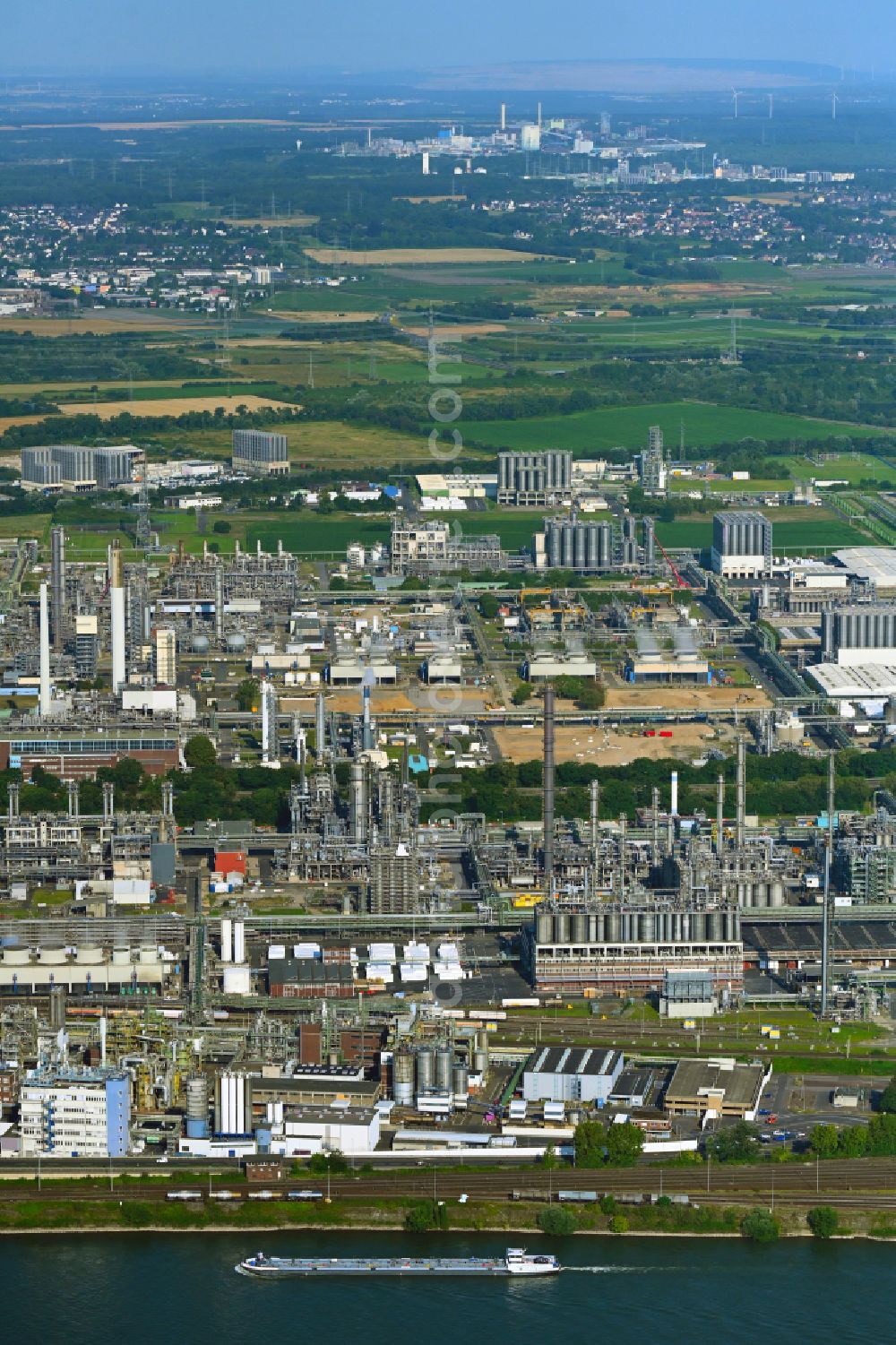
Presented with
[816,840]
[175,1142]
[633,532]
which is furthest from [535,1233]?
[633,532]

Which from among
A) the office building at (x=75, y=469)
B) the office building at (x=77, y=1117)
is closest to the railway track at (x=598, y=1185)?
the office building at (x=77, y=1117)

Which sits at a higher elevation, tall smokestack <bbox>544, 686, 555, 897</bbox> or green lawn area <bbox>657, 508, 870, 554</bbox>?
tall smokestack <bbox>544, 686, 555, 897</bbox>

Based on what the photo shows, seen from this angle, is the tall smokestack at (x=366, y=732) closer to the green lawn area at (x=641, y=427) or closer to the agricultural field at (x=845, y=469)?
the agricultural field at (x=845, y=469)

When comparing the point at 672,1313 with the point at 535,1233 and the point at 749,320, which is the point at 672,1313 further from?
the point at 749,320

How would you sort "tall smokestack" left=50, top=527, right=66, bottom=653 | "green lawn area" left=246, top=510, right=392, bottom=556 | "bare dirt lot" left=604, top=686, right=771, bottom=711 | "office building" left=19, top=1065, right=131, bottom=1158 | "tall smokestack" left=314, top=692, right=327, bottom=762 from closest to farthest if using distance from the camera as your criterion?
"office building" left=19, top=1065, right=131, bottom=1158 → "tall smokestack" left=314, top=692, right=327, bottom=762 → "bare dirt lot" left=604, top=686, right=771, bottom=711 → "tall smokestack" left=50, top=527, right=66, bottom=653 → "green lawn area" left=246, top=510, right=392, bottom=556

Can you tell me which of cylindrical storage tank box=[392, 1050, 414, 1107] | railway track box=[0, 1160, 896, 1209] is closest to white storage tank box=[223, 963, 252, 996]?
cylindrical storage tank box=[392, 1050, 414, 1107]

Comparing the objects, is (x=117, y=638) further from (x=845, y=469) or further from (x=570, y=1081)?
(x=845, y=469)

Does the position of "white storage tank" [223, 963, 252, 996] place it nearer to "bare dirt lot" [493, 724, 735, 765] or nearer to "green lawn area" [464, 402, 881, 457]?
"bare dirt lot" [493, 724, 735, 765]
